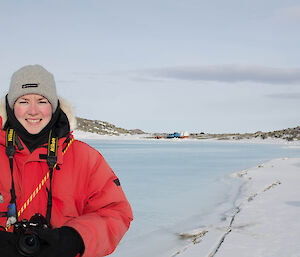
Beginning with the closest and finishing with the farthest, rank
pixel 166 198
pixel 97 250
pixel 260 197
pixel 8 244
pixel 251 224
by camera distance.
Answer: pixel 8 244, pixel 97 250, pixel 251 224, pixel 260 197, pixel 166 198

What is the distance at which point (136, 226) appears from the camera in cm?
704

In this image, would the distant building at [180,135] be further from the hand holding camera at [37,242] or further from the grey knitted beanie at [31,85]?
the hand holding camera at [37,242]

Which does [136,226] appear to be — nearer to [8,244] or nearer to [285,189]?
[285,189]

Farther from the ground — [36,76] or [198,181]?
[36,76]

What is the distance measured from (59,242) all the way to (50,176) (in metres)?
0.40

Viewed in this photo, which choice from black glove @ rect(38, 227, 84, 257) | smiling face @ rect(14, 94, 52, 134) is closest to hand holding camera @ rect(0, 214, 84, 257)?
black glove @ rect(38, 227, 84, 257)

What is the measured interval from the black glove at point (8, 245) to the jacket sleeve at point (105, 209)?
1.18ft

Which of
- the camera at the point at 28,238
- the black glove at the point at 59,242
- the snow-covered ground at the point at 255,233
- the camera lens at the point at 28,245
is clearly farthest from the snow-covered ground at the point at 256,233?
the camera lens at the point at 28,245

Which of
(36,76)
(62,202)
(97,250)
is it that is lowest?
(97,250)

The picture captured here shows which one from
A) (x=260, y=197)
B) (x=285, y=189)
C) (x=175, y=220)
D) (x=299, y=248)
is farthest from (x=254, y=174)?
(x=299, y=248)

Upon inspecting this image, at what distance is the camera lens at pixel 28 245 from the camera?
1555 mm

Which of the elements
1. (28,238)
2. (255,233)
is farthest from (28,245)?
(255,233)

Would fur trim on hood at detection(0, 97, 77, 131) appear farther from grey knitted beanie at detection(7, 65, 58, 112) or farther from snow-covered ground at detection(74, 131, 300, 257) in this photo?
snow-covered ground at detection(74, 131, 300, 257)

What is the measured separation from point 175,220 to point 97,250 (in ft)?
19.0
